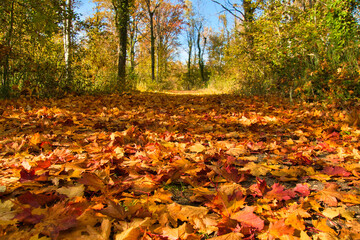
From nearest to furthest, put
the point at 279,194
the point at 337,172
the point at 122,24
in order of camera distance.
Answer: the point at 279,194
the point at 337,172
the point at 122,24

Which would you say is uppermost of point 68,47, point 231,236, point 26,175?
point 68,47

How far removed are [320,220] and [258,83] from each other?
22.3ft

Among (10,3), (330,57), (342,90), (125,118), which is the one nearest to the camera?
(125,118)

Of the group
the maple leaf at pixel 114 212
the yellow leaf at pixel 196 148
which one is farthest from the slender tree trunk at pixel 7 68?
the maple leaf at pixel 114 212

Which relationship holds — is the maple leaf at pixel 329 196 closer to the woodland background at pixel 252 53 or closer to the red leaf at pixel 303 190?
the red leaf at pixel 303 190

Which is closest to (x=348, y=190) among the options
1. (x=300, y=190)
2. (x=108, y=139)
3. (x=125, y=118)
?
(x=300, y=190)

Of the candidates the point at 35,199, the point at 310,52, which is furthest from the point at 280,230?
the point at 310,52

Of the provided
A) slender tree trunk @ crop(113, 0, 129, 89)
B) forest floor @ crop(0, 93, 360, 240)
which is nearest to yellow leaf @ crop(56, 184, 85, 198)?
forest floor @ crop(0, 93, 360, 240)

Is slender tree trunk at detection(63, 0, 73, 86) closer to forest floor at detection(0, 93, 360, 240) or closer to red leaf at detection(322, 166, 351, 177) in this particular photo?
forest floor at detection(0, 93, 360, 240)

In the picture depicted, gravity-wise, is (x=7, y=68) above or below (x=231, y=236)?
above

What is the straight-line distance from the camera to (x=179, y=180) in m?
1.24

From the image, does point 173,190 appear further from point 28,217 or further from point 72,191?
point 28,217

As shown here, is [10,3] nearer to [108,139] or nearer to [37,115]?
[37,115]

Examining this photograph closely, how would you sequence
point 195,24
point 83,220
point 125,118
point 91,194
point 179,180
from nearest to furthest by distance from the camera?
point 83,220 < point 91,194 < point 179,180 < point 125,118 < point 195,24
